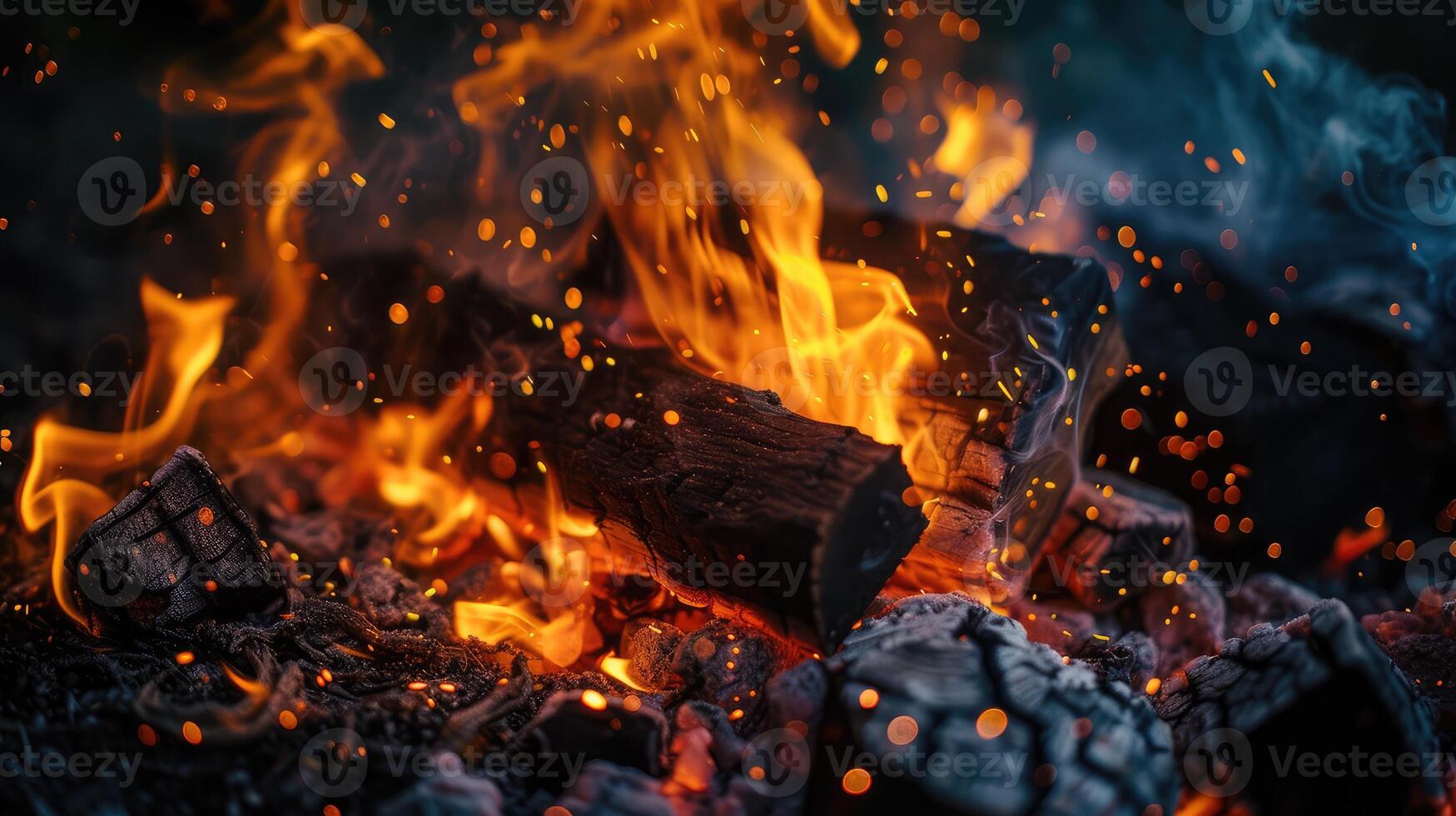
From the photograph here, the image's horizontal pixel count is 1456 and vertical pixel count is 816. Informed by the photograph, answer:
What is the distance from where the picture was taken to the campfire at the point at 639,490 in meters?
2.11

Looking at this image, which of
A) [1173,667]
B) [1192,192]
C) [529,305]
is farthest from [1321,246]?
[529,305]

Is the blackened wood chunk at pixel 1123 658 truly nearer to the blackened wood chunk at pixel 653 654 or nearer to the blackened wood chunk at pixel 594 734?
the blackened wood chunk at pixel 653 654

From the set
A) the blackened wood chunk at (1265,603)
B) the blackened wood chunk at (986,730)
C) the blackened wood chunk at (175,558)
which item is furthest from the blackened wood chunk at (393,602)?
the blackened wood chunk at (1265,603)

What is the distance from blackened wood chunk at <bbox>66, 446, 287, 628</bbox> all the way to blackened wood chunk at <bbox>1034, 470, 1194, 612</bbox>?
2.82 meters

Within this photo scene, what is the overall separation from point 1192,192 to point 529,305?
10.8 ft

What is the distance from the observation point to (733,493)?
2.39 m

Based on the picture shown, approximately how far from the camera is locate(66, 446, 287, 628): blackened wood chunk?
251 cm

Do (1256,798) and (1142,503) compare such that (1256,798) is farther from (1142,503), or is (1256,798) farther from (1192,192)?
(1192,192)

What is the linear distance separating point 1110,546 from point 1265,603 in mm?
749

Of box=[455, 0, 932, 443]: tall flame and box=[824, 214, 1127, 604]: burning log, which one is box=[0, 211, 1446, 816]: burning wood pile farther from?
box=[455, 0, 932, 443]: tall flame

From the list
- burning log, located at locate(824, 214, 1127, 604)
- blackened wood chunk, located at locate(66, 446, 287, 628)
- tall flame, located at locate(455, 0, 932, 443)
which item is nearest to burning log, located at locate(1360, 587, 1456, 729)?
burning log, located at locate(824, 214, 1127, 604)

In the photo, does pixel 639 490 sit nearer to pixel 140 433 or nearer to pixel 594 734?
pixel 594 734

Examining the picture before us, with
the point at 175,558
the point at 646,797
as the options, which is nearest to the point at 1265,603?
the point at 646,797

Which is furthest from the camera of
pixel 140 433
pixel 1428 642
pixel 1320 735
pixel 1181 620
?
pixel 140 433
